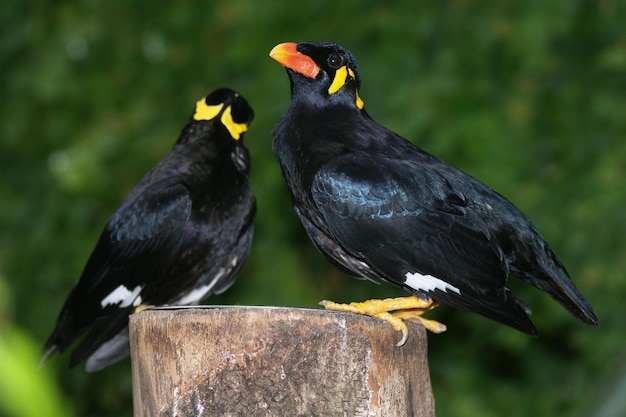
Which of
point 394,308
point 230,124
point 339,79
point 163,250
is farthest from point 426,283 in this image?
point 230,124

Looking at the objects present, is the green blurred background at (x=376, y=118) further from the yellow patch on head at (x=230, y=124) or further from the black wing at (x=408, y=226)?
the black wing at (x=408, y=226)

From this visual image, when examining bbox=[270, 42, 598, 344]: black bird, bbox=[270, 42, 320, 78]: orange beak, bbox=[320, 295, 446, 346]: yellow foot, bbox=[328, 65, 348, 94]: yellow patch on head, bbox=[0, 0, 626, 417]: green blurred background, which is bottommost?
bbox=[0, 0, 626, 417]: green blurred background

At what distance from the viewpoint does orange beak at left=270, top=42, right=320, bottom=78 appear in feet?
12.0

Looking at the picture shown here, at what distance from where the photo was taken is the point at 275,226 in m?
6.27

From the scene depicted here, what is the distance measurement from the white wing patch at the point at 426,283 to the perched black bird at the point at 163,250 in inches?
45.3

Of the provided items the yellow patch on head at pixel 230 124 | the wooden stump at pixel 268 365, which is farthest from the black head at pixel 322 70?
the wooden stump at pixel 268 365

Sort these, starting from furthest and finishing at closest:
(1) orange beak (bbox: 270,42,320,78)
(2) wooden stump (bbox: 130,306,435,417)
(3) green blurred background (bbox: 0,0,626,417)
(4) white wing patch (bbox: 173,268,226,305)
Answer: (3) green blurred background (bbox: 0,0,626,417) < (4) white wing patch (bbox: 173,268,226,305) < (1) orange beak (bbox: 270,42,320,78) < (2) wooden stump (bbox: 130,306,435,417)

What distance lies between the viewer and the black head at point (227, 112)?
4516mm

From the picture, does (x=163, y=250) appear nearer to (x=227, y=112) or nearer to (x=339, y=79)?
(x=227, y=112)

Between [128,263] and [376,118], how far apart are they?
2182mm

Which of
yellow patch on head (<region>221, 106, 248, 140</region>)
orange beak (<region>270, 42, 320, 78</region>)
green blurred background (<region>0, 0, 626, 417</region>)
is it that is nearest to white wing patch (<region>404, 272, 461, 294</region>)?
orange beak (<region>270, 42, 320, 78</region>)

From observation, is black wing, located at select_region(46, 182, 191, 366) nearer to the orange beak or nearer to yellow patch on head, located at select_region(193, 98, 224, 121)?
yellow patch on head, located at select_region(193, 98, 224, 121)

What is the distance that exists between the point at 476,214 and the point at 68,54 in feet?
15.9

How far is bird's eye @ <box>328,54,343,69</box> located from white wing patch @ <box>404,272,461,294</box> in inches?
36.9
